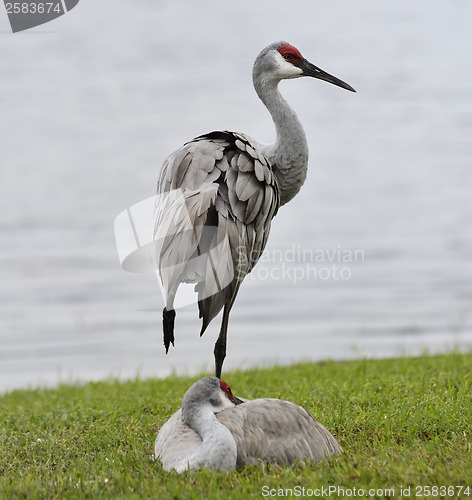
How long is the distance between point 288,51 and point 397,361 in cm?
322

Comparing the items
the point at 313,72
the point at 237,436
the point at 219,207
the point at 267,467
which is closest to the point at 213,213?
the point at 219,207

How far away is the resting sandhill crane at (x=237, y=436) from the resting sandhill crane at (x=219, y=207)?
51 centimetres

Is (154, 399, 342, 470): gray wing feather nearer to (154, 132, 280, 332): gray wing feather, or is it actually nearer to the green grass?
the green grass

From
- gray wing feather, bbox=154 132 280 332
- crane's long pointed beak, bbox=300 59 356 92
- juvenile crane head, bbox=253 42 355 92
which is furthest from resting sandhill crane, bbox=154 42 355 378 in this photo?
crane's long pointed beak, bbox=300 59 356 92

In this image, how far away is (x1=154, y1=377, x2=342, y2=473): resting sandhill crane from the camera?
4.09 metres

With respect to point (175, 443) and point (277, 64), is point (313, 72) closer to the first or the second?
point (277, 64)

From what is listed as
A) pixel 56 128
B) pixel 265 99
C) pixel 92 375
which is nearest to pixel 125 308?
pixel 92 375

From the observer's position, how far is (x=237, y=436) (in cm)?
421

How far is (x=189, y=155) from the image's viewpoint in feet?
17.1

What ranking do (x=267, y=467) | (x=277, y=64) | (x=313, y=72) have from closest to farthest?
(x=267, y=467)
(x=277, y=64)
(x=313, y=72)

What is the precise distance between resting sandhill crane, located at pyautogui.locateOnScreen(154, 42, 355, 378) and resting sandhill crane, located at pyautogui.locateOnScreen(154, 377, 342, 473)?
51 centimetres

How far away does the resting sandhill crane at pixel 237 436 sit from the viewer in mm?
4094

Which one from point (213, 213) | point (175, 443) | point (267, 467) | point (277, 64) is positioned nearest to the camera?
point (267, 467)

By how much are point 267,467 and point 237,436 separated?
0.71 feet
